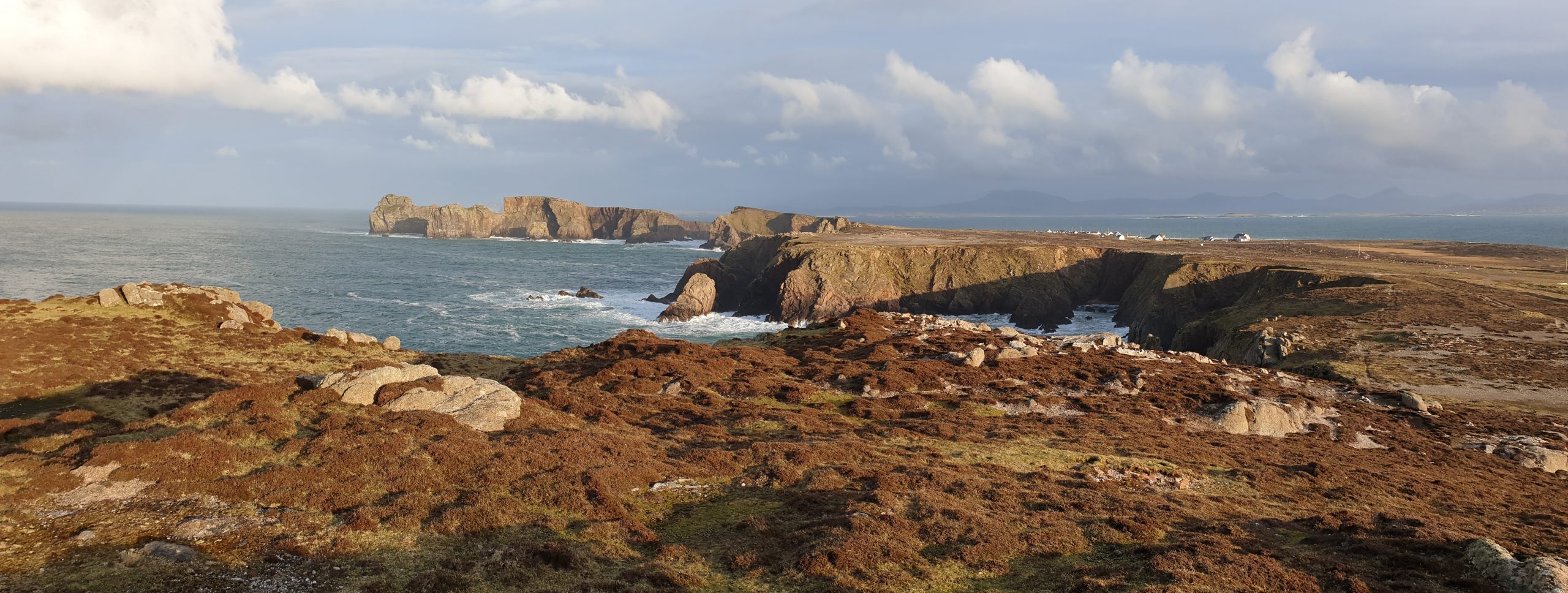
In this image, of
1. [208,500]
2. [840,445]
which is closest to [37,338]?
[208,500]

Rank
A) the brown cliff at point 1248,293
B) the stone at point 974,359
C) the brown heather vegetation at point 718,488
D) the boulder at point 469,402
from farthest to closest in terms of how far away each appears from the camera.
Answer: the brown cliff at point 1248,293 → the stone at point 974,359 → the boulder at point 469,402 → the brown heather vegetation at point 718,488

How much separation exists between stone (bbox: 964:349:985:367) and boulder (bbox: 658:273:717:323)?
54.4 metres

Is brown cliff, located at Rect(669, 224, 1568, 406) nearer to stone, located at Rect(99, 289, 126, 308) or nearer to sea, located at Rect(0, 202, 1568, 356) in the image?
sea, located at Rect(0, 202, 1568, 356)

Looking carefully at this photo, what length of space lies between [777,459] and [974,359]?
20150 millimetres

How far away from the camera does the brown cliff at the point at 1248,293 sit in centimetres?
4456

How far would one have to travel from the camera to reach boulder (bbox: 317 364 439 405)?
2275 centimetres

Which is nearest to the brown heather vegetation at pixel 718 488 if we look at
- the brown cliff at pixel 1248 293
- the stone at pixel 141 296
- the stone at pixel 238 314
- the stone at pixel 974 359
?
the stone at pixel 974 359

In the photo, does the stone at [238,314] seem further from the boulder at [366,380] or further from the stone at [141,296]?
the boulder at [366,380]

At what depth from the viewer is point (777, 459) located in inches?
854

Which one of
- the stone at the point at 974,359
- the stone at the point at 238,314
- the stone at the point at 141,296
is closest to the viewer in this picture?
the stone at the point at 974,359

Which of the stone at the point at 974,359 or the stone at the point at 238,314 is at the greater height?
the stone at the point at 238,314

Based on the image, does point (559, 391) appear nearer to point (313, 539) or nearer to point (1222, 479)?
point (313, 539)

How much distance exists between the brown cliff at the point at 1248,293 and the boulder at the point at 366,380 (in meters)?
44.6

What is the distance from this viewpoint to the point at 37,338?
108 feet
